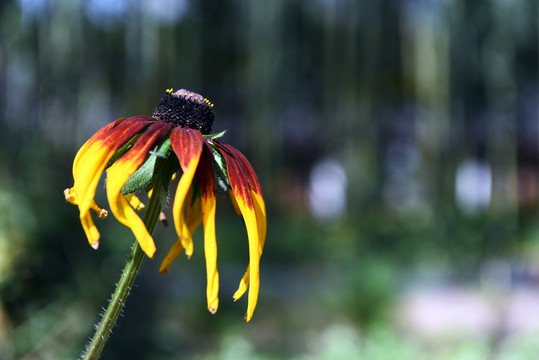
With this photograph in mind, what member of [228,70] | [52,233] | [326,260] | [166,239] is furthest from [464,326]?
[228,70]

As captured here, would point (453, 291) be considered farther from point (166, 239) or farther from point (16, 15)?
point (16, 15)

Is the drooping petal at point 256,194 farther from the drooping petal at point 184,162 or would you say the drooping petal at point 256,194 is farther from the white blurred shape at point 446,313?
the white blurred shape at point 446,313

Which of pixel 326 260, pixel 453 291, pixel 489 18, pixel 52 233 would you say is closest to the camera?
pixel 52 233

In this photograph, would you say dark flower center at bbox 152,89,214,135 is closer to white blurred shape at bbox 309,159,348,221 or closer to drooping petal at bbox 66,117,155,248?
drooping petal at bbox 66,117,155,248

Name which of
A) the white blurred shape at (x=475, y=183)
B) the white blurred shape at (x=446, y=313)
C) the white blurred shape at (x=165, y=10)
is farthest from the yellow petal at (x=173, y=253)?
the white blurred shape at (x=475, y=183)

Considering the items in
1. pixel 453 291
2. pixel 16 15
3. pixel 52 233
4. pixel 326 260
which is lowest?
pixel 326 260
